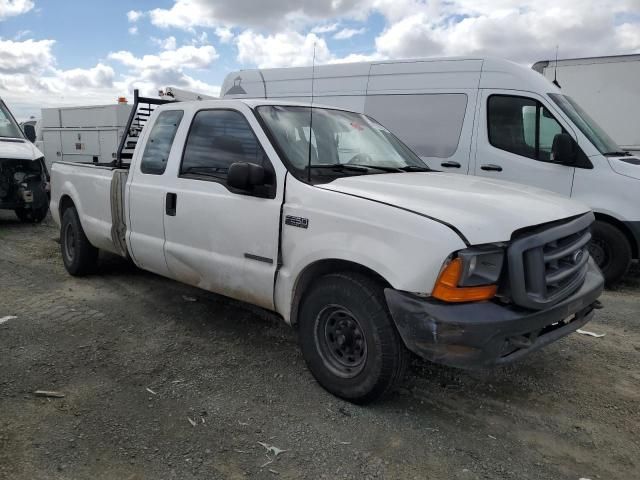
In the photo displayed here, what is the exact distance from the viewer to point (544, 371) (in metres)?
3.68

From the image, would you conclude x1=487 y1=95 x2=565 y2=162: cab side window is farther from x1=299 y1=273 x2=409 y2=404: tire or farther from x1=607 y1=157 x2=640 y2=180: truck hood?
x1=299 y1=273 x2=409 y2=404: tire

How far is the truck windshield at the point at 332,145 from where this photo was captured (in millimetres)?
3531

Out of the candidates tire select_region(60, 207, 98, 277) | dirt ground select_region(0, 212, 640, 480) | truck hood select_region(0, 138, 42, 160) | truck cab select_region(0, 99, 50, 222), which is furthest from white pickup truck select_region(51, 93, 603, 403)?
truck hood select_region(0, 138, 42, 160)

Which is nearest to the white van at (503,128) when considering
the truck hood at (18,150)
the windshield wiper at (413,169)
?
the windshield wiper at (413,169)

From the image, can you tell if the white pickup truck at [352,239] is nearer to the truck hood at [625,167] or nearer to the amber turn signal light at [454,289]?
the amber turn signal light at [454,289]

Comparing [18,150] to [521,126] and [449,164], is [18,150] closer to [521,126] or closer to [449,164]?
[449,164]

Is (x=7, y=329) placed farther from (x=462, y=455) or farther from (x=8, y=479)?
(x=462, y=455)

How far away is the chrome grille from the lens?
2639mm

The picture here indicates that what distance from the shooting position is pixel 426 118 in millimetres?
6770

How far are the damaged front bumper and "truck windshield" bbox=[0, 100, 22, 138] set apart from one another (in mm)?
9355

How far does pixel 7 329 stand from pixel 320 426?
2.84 m

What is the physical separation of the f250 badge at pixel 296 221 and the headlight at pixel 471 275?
3.09 ft

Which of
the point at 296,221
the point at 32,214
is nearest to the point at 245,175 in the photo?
the point at 296,221

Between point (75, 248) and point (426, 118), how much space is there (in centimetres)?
451
